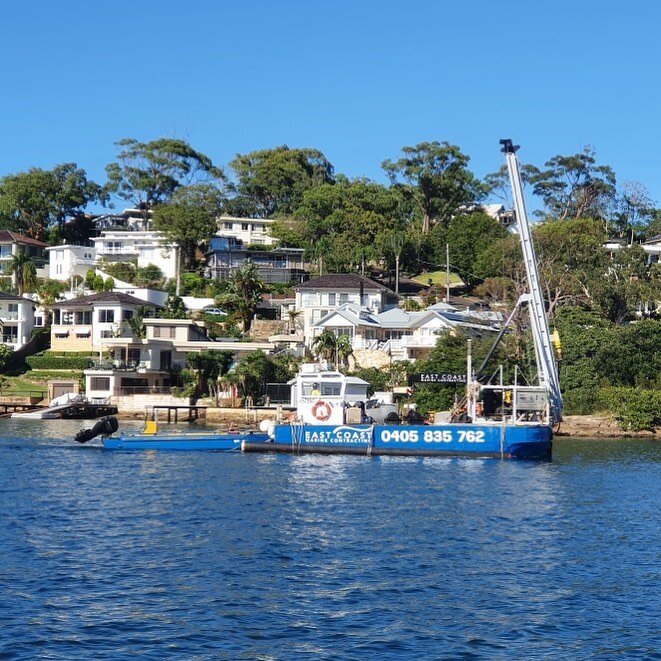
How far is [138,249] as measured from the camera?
128 metres

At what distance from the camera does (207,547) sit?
31109 millimetres

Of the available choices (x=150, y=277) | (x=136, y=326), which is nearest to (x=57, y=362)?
(x=136, y=326)

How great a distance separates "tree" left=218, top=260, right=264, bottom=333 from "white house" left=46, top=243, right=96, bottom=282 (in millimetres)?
24453

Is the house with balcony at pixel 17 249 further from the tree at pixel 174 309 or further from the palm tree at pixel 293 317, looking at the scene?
the palm tree at pixel 293 317

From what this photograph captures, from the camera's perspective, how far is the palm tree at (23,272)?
11888cm

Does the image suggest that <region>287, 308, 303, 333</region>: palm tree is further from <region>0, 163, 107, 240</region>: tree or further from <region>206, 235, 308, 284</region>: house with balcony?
<region>0, 163, 107, 240</region>: tree

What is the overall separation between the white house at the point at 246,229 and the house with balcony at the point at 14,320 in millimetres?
37939

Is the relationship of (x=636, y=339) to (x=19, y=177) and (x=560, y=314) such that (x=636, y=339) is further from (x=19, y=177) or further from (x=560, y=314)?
(x=19, y=177)

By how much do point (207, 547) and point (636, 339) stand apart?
182 feet

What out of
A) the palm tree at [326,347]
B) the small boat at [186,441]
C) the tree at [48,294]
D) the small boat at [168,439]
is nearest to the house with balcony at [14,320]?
the tree at [48,294]

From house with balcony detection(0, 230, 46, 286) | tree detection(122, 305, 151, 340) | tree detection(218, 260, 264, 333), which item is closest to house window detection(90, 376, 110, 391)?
tree detection(122, 305, 151, 340)

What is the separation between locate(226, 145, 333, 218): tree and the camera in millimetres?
149875

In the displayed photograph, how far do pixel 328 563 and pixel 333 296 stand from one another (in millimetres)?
79461

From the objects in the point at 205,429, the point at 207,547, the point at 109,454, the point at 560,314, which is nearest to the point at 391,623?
the point at 207,547
